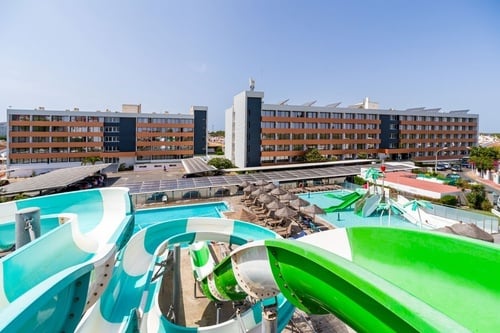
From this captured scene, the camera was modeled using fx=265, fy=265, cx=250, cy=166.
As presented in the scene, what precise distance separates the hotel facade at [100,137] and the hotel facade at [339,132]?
30.7ft

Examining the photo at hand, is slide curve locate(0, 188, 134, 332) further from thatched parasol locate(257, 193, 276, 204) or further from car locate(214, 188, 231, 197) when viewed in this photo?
car locate(214, 188, 231, 197)

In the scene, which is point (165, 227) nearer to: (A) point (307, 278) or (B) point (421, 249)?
(A) point (307, 278)

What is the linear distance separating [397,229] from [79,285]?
4399 millimetres

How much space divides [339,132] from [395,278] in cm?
5060

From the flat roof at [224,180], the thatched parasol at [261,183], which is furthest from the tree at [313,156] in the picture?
the thatched parasol at [261,183]

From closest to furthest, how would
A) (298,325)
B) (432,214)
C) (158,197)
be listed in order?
(298,325), (432,214), (158,197)

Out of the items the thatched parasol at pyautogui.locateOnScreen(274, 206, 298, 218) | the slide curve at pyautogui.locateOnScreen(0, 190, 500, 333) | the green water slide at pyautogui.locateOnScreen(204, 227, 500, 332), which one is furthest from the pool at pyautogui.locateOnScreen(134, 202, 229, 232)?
the green water slide at pyautogui.locateOnScreen(204, 227, 500, 332)

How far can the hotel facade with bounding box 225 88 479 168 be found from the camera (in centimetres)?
4456

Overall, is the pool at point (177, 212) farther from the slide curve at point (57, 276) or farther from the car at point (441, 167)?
the car at point (441, 167)

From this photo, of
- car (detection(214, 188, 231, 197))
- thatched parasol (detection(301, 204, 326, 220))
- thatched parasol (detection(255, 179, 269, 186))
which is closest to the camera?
thatched parasol (detection(301, 204, 326, 220))

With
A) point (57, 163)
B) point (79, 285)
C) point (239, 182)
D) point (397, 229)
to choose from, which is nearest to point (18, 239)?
point (79, 285)

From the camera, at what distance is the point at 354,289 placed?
2.50m

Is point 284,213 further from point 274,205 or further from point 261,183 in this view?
point 261,183

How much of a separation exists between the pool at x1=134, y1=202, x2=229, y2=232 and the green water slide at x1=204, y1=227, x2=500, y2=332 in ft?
67.1
